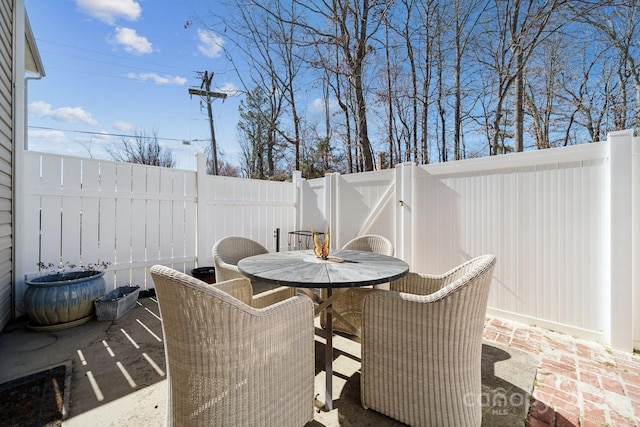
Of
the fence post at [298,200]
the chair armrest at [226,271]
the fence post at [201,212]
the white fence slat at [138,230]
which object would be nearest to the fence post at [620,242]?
the chair armrest at [226,271]

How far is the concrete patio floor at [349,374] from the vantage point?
1.62m

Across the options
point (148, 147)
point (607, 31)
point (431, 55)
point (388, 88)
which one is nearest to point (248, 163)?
point (148, 147)

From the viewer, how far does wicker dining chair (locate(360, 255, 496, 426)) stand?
1.41 metres

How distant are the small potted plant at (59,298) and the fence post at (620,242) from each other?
16.9 ft

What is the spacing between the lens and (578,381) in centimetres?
194

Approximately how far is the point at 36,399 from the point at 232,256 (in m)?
1.64

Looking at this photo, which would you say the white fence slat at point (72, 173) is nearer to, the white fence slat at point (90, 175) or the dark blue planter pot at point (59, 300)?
the white fence slat at point (90, 175)

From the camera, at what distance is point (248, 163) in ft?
38.5

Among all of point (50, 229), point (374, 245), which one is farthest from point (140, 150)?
point (374, 245)

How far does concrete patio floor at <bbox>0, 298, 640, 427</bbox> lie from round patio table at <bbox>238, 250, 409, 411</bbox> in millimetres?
478

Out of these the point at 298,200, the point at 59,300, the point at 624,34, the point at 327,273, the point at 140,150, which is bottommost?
the point at 59,300

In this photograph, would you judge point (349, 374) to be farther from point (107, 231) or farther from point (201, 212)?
point (107, 231)

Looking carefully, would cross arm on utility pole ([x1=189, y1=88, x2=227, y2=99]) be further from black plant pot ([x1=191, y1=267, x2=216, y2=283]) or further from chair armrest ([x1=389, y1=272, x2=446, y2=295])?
chair armrest ([x1=389, y1=272, x2=446, y2=295])

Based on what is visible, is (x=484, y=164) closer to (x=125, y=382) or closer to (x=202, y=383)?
(x=202, y=383)
